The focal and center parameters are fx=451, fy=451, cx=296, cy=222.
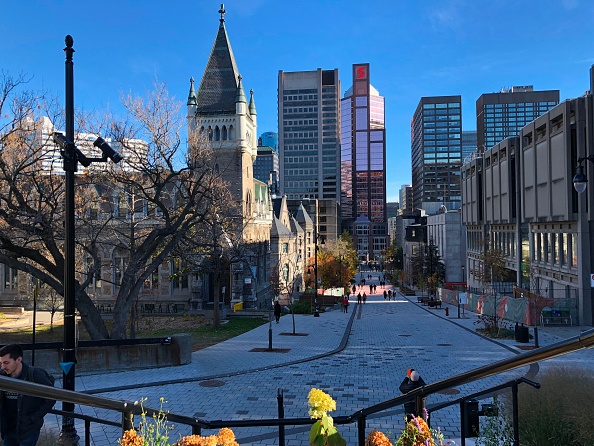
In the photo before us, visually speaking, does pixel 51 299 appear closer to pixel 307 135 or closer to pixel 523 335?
pixel 523 335

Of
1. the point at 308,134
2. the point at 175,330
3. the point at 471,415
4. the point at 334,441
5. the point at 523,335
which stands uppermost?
the point at 308,134

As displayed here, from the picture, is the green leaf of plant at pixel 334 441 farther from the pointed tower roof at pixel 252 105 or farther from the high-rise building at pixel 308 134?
the high-rise building at pixel 308 134

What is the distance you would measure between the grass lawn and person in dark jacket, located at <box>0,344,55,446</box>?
1520 centimetres

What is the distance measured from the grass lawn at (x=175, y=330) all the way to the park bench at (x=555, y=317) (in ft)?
59.9

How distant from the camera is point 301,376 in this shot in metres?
14.3

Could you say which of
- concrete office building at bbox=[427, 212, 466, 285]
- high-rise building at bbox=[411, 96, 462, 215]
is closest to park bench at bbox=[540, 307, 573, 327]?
concrete office building at bbox=[427, 212, 466, 285]

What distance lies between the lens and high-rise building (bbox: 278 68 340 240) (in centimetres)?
16812

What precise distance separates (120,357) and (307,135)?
521ft

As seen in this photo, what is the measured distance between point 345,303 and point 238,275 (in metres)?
15.2

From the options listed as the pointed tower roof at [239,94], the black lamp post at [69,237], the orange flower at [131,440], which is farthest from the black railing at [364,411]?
the pointed tower roof at [239,94]

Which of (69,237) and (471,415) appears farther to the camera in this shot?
(69,237)

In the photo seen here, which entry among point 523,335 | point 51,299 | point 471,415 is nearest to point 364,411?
point 471,415

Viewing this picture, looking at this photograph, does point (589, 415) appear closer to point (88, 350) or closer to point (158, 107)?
point (88, 350)

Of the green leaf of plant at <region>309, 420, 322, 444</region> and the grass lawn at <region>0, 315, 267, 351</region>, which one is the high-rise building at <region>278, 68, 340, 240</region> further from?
the green leaf of plant at <region>309, 420, 322, 444</region>
